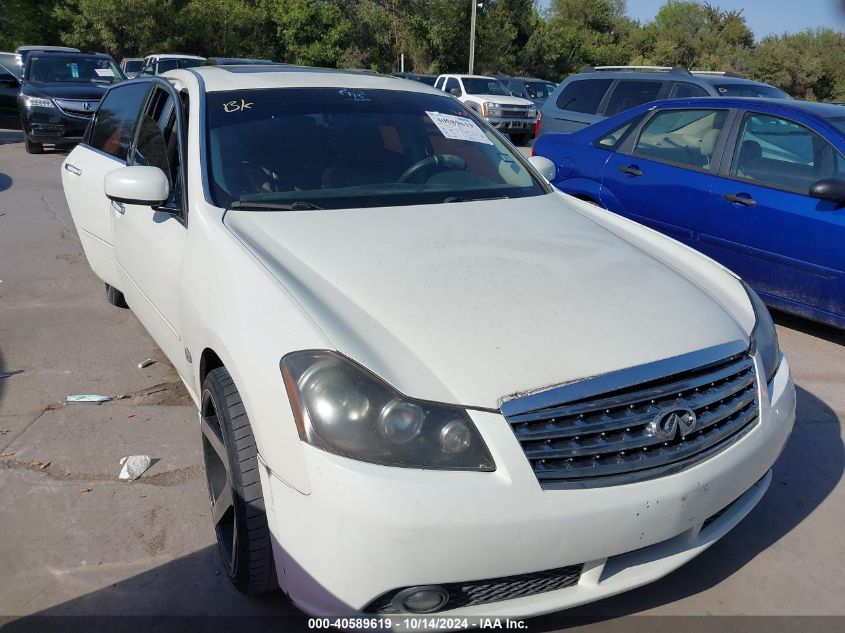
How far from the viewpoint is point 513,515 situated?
77.3 inches

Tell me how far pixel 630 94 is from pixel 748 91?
1.54m

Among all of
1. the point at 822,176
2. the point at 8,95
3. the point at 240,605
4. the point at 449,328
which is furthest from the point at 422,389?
the point at 8,95

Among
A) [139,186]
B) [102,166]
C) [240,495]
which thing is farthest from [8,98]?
[240,495]

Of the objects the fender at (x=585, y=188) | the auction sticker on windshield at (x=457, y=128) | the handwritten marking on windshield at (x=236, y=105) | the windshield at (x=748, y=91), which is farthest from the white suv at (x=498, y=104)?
the handwritten marking on windshield at (x=236, y=105)

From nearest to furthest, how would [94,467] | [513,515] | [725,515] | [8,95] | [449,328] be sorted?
[513,515] < [449,328] < [725,515] < [94,467] < [8,95]

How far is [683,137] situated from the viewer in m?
5.79

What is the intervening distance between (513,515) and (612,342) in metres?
0.66

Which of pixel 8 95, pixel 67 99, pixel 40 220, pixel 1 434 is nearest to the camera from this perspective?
pixel 1 434

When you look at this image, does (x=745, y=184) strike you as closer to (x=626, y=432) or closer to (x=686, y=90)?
(x=626, y=432)

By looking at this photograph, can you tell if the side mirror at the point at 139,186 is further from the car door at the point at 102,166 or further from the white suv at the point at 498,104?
the white suv at the point at 498,104

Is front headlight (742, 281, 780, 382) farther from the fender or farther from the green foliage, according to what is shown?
the green foliage

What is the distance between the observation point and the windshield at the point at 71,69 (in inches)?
543

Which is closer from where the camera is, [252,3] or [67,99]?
[67,99]

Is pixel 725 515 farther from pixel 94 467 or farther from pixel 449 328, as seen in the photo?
pixel 94 467
